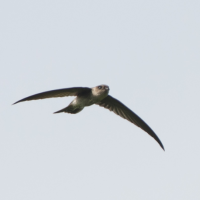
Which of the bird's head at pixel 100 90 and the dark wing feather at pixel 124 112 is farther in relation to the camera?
the dark wing feather at pixel 124 112

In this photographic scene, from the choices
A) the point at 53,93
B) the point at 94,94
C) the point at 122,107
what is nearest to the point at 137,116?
the point at 122,107

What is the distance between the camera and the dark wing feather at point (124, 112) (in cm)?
1187

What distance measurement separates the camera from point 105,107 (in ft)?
39.3

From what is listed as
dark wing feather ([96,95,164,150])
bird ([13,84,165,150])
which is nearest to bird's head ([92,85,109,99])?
bird ([13,84,165,150])

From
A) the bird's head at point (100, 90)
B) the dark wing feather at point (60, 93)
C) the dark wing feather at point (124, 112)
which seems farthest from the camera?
the dark wing feather at point (124, 112)

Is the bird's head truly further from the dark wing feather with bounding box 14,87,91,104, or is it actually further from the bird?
the dark wing feather with bounding box 14,87,91,104

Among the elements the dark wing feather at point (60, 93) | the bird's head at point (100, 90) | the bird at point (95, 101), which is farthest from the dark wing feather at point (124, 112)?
the dark wing feather at point (60, 93)

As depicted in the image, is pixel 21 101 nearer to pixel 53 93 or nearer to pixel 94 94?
pixel 53 93

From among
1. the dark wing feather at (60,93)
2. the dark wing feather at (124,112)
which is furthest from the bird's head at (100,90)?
the dark wing feather at (124,112)

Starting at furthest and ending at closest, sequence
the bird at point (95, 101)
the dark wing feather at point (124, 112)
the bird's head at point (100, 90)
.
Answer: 1. the dark wing feather at point (124, 112)
2. the bird's head at point (100, 90)
3. the bird at point (95, 101)

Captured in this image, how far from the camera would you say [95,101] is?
36.4 ft

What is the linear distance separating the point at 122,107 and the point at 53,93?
1.99 m

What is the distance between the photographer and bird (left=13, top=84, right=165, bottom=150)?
10.5 metres

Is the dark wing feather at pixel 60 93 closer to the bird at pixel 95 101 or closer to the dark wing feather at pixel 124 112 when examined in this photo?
the bird at pixel 95 101
